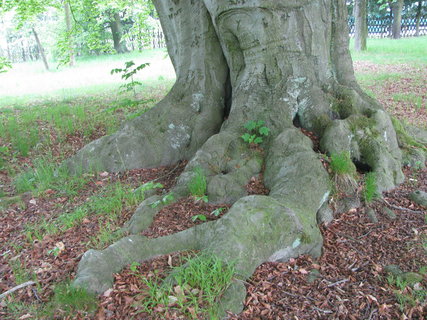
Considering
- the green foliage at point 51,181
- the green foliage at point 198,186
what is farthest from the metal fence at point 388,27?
the green foliage at point 198,186

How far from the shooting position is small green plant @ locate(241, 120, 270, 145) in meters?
4.36

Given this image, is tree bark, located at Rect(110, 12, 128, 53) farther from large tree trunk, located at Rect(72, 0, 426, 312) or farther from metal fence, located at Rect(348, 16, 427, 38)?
large tree trunk, located at Rect(72, 0, 426, 312)

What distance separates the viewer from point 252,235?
9.69 ft

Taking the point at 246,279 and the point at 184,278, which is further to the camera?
the point at 246,279

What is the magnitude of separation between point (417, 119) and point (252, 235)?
5.59m

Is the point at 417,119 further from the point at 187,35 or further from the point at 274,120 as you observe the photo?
the point at 187,35

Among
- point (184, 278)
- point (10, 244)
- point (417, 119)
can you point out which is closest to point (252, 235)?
point (184, 278)

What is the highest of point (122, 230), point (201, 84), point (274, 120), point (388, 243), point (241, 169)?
point (201, 84)

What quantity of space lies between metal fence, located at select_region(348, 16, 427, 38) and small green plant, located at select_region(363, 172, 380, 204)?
32914mm

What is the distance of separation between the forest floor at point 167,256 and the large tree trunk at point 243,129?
0.15m

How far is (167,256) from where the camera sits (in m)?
3.13

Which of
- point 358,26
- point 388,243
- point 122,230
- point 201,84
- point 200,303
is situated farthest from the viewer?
point 358,26

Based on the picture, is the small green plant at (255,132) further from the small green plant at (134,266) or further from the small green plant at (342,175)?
the small green plant at (134,266)

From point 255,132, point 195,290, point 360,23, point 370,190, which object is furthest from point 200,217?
point 360,23
